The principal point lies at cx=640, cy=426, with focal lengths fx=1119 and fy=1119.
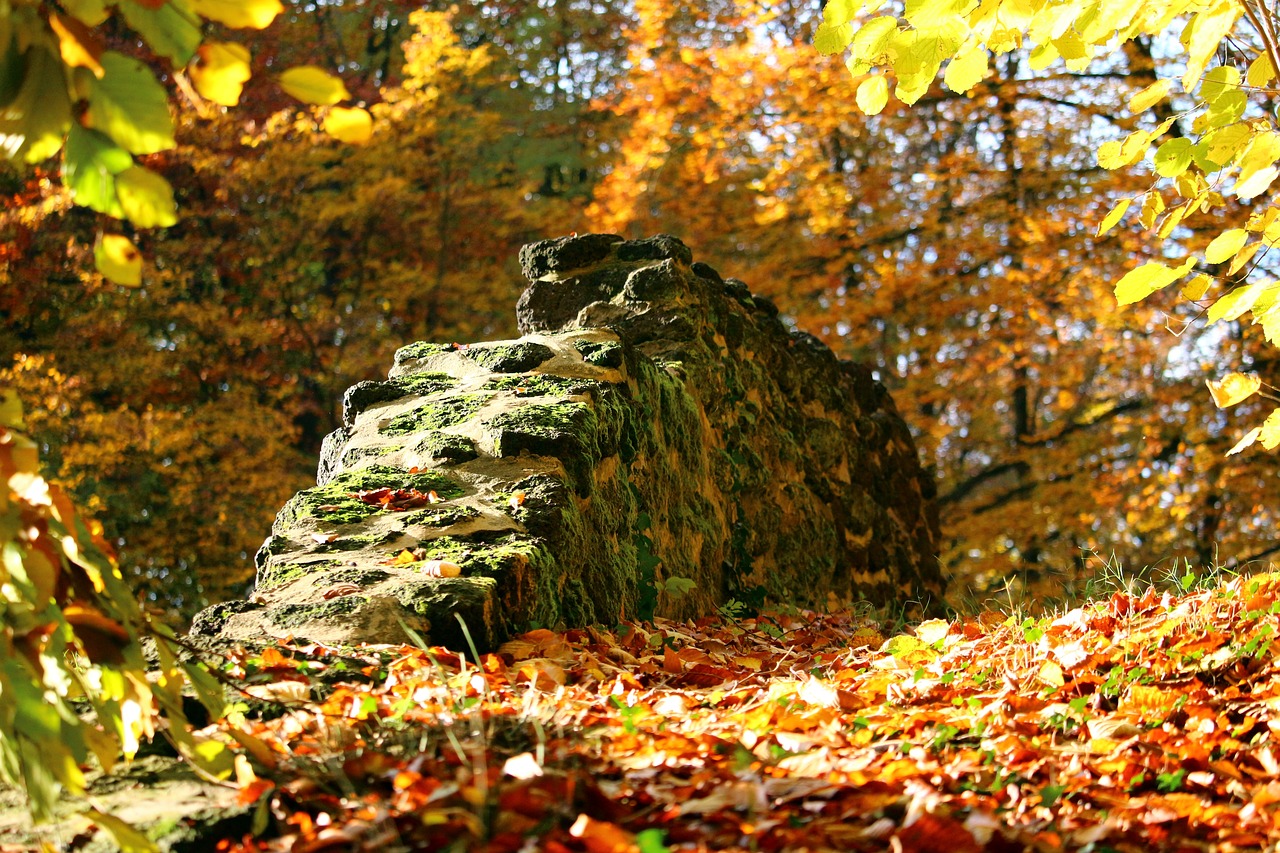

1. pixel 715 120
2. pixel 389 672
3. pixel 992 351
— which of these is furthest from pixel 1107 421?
pixel 389 672

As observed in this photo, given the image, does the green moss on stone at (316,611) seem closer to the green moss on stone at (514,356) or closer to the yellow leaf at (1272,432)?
the green moss on stone at (514,356)

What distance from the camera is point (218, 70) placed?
1.42 m

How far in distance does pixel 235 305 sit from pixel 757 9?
5.90 m

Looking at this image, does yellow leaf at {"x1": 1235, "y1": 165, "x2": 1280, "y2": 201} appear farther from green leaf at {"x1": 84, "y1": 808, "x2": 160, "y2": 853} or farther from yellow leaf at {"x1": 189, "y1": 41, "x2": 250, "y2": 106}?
green leaf at {"x1": 84, "y1": 808, "x2": 160, "y2": 853}

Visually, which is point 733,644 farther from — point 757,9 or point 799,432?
point 757,9

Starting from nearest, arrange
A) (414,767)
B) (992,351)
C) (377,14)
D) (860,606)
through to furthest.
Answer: (414,767)
(860,606)
(992,351)
(377,14)

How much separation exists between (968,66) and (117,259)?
1.97 meters

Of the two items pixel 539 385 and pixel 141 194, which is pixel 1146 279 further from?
pixel 141 194

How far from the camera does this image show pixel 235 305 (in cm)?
1138

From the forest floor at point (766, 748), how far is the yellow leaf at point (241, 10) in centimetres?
98

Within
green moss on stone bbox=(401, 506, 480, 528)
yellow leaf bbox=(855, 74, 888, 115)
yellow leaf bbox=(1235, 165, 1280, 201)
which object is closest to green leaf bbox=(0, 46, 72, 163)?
green moss on stone bbox=(401, 506, 480, 528)

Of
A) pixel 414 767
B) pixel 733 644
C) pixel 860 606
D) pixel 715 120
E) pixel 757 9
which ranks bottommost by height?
pixel 860 606

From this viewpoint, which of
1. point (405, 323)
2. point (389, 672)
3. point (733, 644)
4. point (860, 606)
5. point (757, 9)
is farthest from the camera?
point (405, 323)

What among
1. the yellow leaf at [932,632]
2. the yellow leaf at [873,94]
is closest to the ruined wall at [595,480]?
the yellow leaf at [932,632]
